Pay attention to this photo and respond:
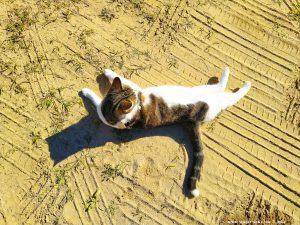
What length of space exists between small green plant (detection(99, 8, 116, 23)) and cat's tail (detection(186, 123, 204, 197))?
2.10 metres

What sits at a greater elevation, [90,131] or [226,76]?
[226,76]

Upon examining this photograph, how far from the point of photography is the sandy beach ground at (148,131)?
15.5 ft

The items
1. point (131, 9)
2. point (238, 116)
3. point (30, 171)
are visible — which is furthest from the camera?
point (131, 9)

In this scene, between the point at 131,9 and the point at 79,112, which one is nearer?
the point at 79,112

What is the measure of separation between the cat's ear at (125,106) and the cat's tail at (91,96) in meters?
0.84

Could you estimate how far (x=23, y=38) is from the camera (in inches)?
204

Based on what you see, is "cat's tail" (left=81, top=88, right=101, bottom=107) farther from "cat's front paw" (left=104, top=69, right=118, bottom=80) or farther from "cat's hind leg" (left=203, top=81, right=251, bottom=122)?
"cat's hind leg" (left=203, top=81, right=251, bottom=122)

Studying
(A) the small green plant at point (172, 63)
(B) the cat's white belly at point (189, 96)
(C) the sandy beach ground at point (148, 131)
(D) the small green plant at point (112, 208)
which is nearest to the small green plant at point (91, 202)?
Result: (C) the sandy beach ground at point (148, 131)

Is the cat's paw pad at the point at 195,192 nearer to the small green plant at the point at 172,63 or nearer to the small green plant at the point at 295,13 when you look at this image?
the small green plant at the point at 172,63

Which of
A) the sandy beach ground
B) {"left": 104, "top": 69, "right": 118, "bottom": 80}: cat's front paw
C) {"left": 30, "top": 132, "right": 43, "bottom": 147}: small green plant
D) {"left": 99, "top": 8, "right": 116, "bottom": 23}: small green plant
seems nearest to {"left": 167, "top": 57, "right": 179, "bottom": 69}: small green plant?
the sandy beach ground

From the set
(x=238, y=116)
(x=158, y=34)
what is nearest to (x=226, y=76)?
(x=238, y=116)

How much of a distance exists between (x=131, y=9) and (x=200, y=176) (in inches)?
110

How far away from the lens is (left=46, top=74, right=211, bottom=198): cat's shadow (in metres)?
4.84

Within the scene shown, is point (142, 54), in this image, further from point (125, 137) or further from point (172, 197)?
point (172, 197)
